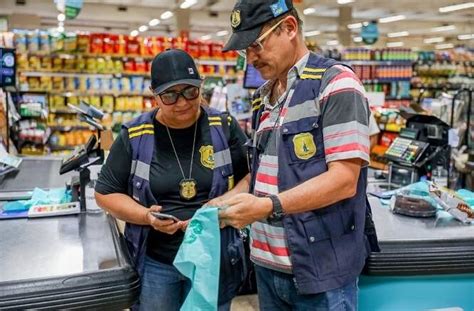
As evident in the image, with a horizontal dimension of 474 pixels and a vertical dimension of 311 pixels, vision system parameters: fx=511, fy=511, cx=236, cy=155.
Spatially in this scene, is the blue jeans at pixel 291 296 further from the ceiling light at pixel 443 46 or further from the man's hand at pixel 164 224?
the ceiling light at pixel 443 46

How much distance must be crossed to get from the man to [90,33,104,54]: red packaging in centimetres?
759

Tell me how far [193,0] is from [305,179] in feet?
51.3

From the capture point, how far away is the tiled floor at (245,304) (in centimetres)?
385

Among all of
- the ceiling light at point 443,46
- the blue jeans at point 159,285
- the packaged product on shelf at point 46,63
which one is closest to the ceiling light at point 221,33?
the ceiling light at point 443,46

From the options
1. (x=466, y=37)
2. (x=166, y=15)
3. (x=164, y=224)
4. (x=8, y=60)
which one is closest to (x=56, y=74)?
(x=8, y=60)

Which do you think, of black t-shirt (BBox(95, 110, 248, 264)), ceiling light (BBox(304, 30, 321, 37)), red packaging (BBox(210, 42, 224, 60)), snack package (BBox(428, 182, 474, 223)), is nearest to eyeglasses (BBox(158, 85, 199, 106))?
black t-shirt (BBox(95, 110, 248, 264))

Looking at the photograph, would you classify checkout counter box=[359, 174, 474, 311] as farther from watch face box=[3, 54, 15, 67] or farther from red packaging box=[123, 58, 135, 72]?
red packaging box=[123, 58, 135, 72]

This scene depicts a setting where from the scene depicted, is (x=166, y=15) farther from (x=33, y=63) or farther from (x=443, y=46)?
(x=443, y=46)

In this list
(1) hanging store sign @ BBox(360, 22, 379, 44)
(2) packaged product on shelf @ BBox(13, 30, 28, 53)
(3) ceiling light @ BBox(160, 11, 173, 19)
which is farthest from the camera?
(3) ceiling light @ BBox(160, 11, 173, 19)

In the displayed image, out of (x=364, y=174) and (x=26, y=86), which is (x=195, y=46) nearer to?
(x=26, y=86)

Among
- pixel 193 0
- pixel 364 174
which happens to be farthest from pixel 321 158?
pixel 193 0

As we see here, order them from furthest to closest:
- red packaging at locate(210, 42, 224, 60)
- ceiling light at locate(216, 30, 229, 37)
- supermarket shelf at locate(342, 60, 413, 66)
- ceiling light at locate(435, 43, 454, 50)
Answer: ceiling light at locate(435, 43, 454, 50) < ceiling light at locate(216, 30, 229, 37) < supermarket shelf at locate(342, 60, 413, 66) < red packaging at locate(210, 42, 224, 60)

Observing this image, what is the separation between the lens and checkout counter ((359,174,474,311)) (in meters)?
1.95

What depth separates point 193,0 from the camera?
1623 cm
